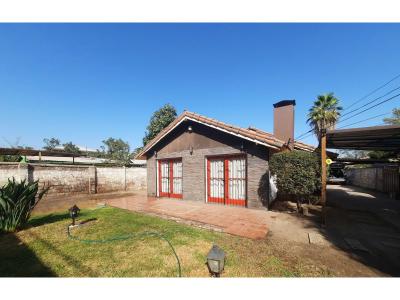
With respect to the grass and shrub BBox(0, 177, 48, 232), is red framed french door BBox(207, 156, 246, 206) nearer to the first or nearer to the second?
the grass

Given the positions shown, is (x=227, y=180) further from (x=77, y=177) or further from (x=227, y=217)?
(x=77, y=177)

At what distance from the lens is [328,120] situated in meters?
21.9

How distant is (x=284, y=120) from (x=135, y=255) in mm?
9371

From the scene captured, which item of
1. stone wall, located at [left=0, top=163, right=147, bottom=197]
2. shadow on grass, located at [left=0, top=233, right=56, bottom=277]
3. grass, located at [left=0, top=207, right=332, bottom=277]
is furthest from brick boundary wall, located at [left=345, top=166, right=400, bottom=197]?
stone wall, located at [left=0, top=163, right=147, bottom=197]

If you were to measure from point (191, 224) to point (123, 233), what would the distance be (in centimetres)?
207

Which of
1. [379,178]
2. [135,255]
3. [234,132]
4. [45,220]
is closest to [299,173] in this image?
[234,132]

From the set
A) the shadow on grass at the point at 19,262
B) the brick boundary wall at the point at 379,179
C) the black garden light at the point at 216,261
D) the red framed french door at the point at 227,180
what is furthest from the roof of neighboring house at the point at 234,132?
the brick boundary wall at the point at 379,179

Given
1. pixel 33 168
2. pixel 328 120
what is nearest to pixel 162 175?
pixel 33 168

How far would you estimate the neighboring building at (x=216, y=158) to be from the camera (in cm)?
782

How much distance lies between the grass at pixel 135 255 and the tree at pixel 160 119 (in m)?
18.1

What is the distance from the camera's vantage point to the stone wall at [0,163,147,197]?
33.9 feet

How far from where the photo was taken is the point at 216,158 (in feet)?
30.4

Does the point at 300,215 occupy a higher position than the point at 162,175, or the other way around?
the point at 162,175
